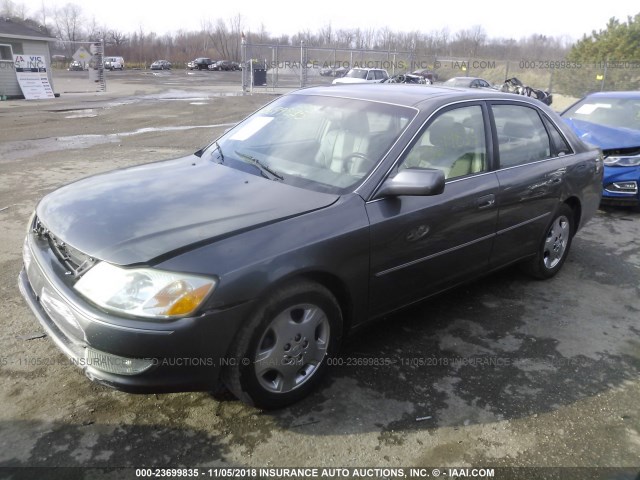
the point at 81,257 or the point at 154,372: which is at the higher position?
the point at 81,257

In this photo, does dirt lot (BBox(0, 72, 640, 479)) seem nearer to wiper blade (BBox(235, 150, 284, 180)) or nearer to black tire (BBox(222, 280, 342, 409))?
black tire (BBox(222, 280, 342, 409))

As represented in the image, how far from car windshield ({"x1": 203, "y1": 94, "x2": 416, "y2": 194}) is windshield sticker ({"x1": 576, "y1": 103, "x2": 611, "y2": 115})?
6150mm

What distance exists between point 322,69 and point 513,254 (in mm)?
37763

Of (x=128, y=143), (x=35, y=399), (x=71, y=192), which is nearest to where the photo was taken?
(x=35, y=399)

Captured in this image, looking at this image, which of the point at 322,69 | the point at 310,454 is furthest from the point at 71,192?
the point at 322,69

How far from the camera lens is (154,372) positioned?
2.34 meters

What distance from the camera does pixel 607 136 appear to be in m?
7.20

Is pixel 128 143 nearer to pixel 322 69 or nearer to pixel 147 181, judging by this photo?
pixel 147 181

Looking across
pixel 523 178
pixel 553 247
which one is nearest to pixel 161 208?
pixel 523 178

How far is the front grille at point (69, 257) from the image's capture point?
2.46 m

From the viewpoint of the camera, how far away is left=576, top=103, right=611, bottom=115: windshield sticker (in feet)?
26.7

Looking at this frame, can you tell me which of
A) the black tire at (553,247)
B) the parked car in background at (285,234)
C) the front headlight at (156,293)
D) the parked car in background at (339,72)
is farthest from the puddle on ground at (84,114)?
the parked car in background at (339,72)

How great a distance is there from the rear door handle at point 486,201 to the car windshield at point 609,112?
5.22m

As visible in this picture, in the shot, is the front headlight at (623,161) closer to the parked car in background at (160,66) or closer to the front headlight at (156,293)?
the front headlight at (156,293)
